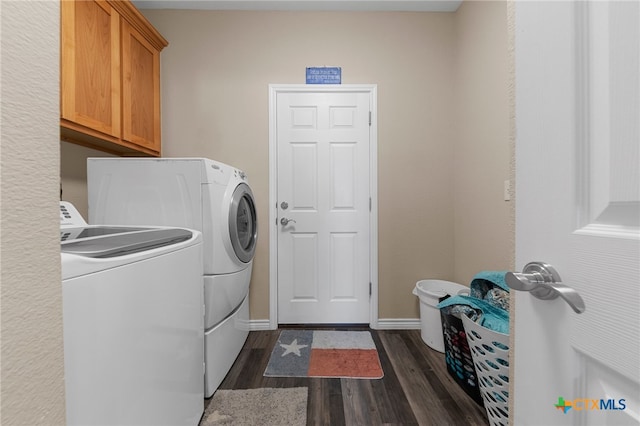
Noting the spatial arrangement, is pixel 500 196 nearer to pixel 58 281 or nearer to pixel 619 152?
pixel 619 152

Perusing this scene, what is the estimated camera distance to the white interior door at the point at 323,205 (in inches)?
89.4

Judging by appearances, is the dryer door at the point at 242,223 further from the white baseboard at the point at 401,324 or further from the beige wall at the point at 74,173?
the white baseboard at the point at 401,324

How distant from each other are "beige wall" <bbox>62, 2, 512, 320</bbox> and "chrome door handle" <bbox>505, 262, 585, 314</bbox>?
1.85 m

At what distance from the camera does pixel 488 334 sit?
116cm

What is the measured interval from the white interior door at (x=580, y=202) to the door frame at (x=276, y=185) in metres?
1.77

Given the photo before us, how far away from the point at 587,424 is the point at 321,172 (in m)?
2.06

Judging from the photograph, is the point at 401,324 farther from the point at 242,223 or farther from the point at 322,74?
the point at 322,74

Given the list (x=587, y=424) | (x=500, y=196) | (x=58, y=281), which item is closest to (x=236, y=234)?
(x=58, y=281)

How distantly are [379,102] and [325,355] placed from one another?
2.08 meters

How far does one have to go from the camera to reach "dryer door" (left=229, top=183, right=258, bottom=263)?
1586mm

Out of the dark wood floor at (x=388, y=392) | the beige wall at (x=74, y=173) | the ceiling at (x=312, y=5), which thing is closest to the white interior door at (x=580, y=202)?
the dark wood floor at (x=388, y=392)

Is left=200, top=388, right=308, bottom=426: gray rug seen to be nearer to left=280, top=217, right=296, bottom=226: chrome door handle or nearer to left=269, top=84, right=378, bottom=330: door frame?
left=269, top=84, right=378, bottom=330: door frame

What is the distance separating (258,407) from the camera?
134cm

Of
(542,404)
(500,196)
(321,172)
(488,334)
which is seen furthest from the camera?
(321,172)
